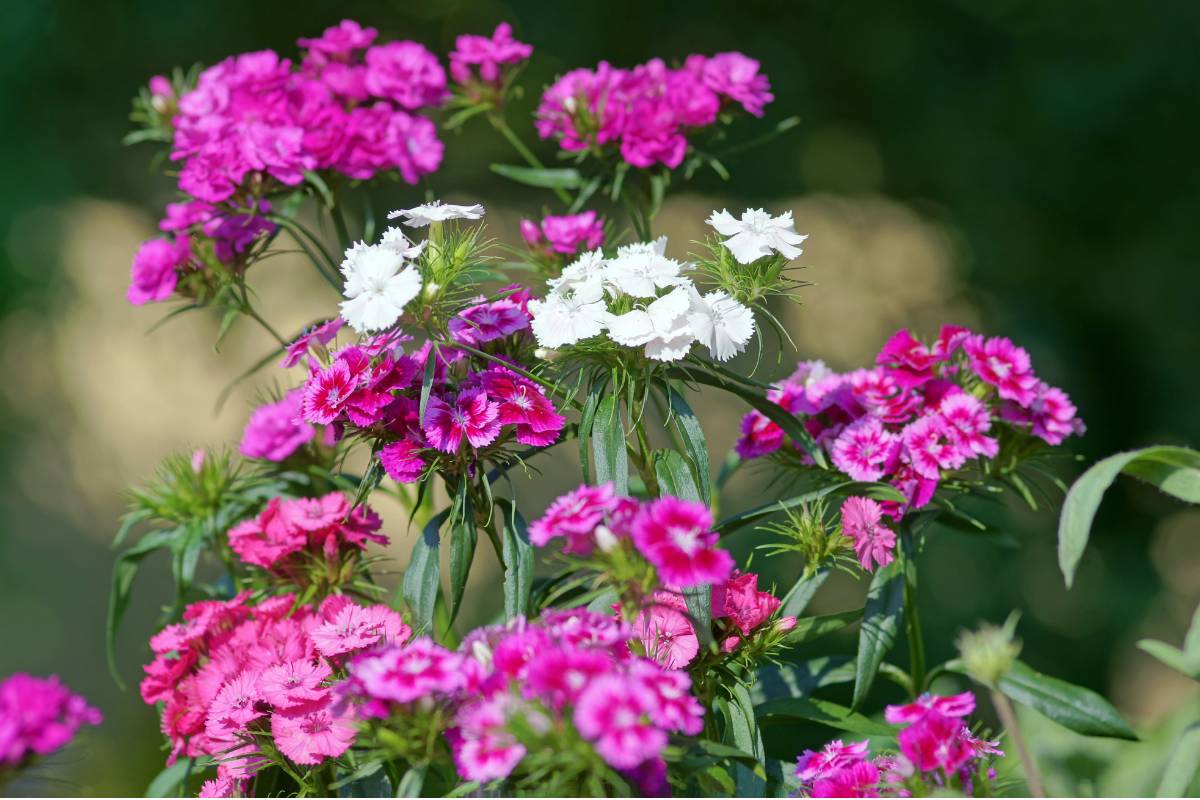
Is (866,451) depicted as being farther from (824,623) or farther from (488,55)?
(488,55)

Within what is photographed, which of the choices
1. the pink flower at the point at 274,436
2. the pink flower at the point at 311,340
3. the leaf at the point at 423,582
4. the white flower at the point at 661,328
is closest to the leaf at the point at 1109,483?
the white flower at the point at 661,328

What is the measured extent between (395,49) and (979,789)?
45.8 inches

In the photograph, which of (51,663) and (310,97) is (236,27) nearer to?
(51,663)

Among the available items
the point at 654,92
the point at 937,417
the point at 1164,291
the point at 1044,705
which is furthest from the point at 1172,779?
the point at 1164,291

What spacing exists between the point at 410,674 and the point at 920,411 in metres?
0.71

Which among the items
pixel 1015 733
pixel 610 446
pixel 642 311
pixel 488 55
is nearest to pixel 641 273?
pixel 642 311

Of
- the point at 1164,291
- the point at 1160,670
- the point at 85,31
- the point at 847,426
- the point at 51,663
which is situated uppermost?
the point at 85,31

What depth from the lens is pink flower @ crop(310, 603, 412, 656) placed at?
3.59ft

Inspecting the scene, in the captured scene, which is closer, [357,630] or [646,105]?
[357,630]

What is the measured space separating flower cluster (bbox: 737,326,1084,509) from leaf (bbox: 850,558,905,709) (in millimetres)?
91

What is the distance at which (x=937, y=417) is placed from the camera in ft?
4.29

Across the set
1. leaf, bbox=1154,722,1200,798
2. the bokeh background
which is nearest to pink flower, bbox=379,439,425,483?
leaf, bbox=1154,722,1200,798

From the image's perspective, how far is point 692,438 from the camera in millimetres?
1165

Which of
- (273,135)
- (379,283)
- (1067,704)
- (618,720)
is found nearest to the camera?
(618,720)
